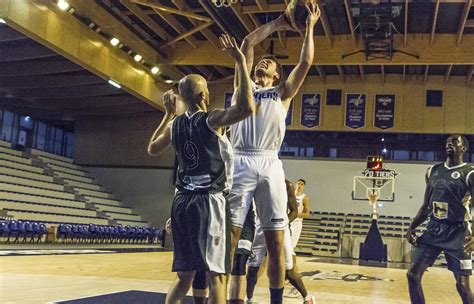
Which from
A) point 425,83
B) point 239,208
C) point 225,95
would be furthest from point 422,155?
point 239,208

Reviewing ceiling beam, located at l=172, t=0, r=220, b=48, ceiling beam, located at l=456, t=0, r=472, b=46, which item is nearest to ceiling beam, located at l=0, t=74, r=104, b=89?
ceiling beam, located at l=172, t=0, r=220, b=48

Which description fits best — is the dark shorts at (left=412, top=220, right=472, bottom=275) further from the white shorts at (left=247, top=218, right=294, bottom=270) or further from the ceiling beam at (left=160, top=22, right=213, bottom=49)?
the ceiling beam at (left=160, top=22, right=213, bottom=49)

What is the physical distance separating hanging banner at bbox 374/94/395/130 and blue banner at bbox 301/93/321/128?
224cm

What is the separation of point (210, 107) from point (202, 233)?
2039cm

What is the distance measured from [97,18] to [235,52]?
13729 mm

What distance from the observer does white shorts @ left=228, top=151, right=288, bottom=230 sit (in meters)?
3.78

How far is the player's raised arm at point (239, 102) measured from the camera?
3096 millimetres

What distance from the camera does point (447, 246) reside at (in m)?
4.56

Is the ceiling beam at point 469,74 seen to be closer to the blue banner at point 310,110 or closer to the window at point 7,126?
the blue banner at point 310,110

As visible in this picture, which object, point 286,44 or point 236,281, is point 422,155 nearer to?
point 286,44

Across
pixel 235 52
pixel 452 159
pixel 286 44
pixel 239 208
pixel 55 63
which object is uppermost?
pixel 286 44

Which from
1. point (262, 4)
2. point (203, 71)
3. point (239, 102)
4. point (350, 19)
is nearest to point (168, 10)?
point (262, 4)

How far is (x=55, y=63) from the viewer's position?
59.1 feet

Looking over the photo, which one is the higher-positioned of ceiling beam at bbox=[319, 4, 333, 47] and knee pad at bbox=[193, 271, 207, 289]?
ceiling beam at bbox=[319, 4, 333, 47]
